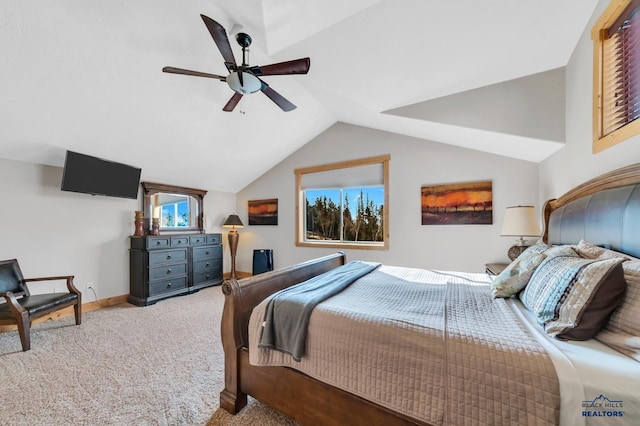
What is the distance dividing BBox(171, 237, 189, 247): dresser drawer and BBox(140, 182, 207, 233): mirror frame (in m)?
0.44

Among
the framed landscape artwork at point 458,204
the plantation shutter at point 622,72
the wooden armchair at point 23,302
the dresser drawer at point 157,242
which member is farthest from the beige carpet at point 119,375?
the framed landscape artwork at point 458,204

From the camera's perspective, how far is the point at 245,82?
2.19 m

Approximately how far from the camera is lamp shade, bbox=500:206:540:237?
2.55 metres

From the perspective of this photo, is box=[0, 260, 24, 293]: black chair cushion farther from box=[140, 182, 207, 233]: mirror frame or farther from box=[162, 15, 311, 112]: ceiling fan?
box=[162, 15, 311, 112]: ceiling fan

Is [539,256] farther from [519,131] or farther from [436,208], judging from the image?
[436,208]

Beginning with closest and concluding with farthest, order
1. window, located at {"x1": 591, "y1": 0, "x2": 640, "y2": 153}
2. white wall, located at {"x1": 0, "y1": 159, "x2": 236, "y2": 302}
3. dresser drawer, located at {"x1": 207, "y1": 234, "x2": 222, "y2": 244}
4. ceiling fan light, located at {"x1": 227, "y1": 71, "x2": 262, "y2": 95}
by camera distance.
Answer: window, located at {"x1": 591, "y1": 0, "x2": 640, "y2": 153}
ceiling fan light, located at {"x1": 227, "y1": 71, "x2": 262, "y2": 95}
white wall, located at {"x1": 0, "y1": 159, "x2": 236, "y2": 302}
dresser drawer, located at {"x1": 207, "y1": 234, "x2": 222, "y2": 244}

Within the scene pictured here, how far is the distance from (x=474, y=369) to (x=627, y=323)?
67cm

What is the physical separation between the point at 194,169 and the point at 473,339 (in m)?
4.52

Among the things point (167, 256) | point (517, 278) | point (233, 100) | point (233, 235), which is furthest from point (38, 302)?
point (517, 278)

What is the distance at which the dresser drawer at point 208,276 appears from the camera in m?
4.45

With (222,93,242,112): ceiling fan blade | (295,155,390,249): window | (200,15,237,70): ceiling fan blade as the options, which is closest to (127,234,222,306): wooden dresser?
(295,155,390,249): window

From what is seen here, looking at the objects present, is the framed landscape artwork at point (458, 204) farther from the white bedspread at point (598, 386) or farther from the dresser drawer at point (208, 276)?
the dresser drawer at point (208, 276)

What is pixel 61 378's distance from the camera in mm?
1959

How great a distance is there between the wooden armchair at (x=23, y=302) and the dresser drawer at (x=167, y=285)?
2.89 feet
